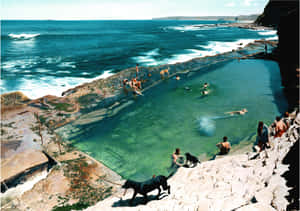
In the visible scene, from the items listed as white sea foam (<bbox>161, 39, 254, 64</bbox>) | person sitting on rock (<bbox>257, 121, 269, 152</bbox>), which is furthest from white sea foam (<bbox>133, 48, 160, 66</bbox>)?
person sitting on rock (<bbox>257, 121, 269, 152</bbox>)

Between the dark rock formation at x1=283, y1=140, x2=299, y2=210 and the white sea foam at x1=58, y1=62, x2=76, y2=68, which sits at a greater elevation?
the white sea foam at x1=58, y1=62, x2=76, y2=68

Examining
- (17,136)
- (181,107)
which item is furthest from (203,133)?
(17,136)

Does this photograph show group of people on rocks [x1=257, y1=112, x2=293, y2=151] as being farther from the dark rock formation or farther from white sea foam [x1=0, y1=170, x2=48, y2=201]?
white sea foam [x1=0, y1=170, x2=48, y2=201]

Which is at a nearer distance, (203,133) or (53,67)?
(203,133)

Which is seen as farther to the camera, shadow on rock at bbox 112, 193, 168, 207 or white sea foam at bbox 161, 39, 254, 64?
white sea foam at bbox 161, 39, 254, 64

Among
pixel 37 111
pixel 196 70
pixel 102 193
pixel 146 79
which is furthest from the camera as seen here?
pixel 196 70

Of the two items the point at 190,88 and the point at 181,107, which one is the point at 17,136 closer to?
the point at 181,107
